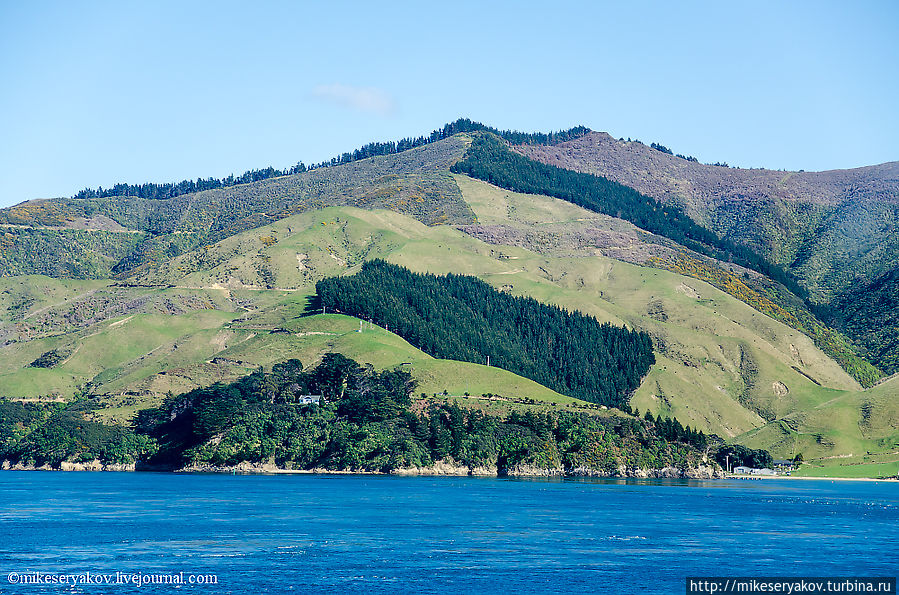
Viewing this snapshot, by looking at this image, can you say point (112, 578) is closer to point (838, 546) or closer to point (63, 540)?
point (63, 540)

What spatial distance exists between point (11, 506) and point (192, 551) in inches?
2112

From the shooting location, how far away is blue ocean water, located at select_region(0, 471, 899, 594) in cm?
9069

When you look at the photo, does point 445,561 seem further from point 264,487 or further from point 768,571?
point 264,487

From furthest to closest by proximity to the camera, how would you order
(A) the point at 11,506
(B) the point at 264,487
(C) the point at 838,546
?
(B) the point at 264,487 → (A) the point at 11,506 → (C) the point at 838,546

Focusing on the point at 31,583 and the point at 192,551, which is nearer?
the point at 31,583

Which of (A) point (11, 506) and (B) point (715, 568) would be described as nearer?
(B) point (715, 568)

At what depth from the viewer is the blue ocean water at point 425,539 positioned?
90.7 meters

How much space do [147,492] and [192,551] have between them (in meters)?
75.1

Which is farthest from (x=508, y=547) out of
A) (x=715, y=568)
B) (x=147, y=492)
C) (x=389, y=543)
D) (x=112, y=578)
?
(x=147, y=492)

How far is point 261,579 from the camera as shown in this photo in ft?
289

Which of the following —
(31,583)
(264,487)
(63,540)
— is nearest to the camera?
(31,583)

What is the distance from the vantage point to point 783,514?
510 feet

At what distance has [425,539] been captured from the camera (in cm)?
11369

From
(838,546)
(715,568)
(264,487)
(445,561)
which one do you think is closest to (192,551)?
(445,561)
